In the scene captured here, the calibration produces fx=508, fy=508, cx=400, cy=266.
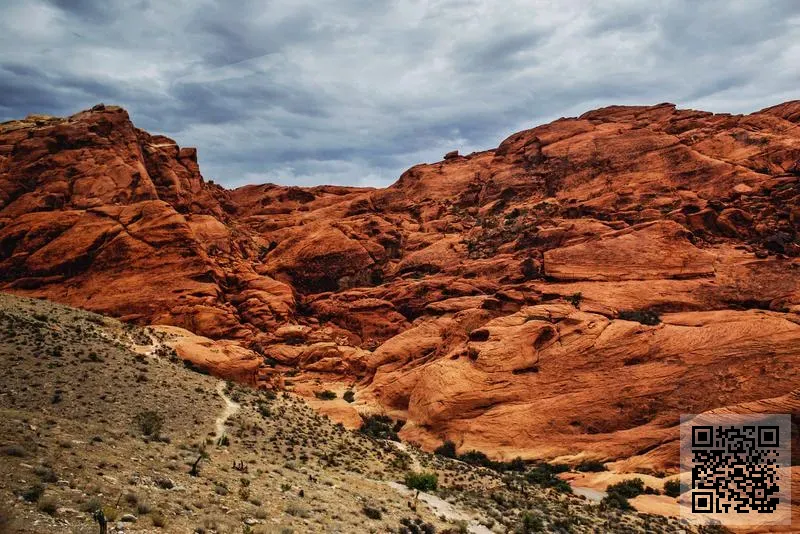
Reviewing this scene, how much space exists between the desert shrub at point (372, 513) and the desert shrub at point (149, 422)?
9176 millimetres

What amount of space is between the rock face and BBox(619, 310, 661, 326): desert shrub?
0.21m

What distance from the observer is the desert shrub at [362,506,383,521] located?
16856mm

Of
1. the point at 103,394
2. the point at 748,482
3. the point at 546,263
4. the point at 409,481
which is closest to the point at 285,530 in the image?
the point at 409,481

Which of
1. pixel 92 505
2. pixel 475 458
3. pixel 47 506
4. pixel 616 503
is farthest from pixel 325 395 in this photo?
pixel 47 506

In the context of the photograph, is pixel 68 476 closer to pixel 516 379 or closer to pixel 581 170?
pixel 516 379

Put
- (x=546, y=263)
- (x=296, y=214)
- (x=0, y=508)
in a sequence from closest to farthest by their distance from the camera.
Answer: (x=0, y=508)
(x=546, y=263)
(x=296, y=214)

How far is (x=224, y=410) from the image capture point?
28.0m

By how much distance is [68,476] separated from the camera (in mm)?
12438

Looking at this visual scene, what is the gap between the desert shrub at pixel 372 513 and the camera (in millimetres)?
16856

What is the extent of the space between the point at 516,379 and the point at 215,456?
76.9 ft

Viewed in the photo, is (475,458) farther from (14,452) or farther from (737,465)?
(14,452)

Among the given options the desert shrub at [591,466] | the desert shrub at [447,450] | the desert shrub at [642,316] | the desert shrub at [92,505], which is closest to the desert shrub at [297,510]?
the desert shrub at [92,505]

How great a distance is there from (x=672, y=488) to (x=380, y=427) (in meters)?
19.5

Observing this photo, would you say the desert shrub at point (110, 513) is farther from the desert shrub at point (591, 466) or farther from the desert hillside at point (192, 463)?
the desert shrub at point (591, 466)
